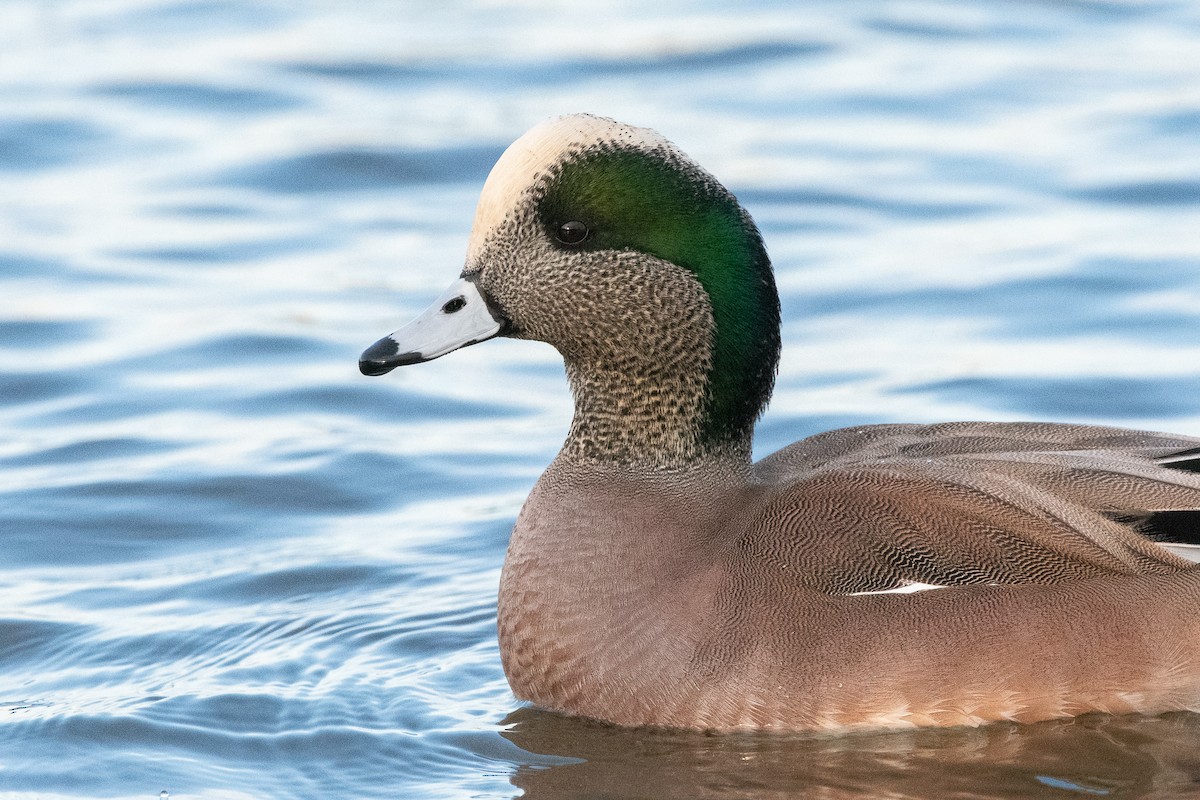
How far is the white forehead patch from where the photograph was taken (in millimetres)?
5184

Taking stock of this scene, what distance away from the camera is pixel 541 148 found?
17.0 ft

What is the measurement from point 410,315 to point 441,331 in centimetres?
365

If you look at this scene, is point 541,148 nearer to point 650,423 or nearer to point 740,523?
point 650,423

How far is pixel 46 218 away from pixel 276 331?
2.04 metres

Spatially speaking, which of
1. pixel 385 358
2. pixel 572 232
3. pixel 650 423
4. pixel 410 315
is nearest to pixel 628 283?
pixel 572 232

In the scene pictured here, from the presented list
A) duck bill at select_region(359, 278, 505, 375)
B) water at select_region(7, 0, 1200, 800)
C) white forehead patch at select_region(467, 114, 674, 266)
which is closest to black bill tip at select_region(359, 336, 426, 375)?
duck bill at select_region(359, 278, 505, 375)

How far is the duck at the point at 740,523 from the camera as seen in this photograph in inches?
197

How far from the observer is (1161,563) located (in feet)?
16.5

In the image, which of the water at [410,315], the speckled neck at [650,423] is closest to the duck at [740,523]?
the speckled neck at [650,423]

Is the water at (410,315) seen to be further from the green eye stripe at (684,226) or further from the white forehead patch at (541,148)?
the white forehead patch at (541,148)

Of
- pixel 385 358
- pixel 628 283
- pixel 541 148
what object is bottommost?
pixel 385 358

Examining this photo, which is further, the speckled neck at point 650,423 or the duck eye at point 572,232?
the speckled neck at point 650,423

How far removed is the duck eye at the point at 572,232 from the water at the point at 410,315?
1317 mm

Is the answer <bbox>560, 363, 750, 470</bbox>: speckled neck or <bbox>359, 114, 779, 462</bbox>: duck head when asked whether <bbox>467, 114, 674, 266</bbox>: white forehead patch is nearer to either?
<bbox>359, 114, 779, 462</bbox>: duck head
